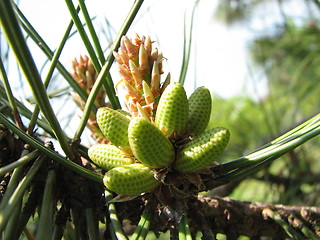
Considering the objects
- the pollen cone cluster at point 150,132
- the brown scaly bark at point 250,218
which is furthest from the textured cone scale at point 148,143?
the brown scaly bark at point 250,218

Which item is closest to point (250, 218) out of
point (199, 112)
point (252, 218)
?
point (252, 218)

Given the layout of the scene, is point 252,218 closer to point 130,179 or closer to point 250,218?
point 250,218

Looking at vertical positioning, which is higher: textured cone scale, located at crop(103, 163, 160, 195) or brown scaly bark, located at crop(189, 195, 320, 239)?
textured cone scale, located at crop(103, 163, 160, 195)

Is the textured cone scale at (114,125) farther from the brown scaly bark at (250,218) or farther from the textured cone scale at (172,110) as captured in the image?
the brown scaly bark at (250,218)

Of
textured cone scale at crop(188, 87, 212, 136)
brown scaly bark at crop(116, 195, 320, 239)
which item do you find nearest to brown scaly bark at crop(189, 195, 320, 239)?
brown scaly bark at crop(116, 195, 320, 239)

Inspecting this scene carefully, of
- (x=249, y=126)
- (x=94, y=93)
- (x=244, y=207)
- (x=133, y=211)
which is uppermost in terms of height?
(x=94, y=93)

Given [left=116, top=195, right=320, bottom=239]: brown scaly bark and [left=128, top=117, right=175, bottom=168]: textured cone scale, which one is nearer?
[left=128, top=117, right=175, bottom=168]: textured cone scale

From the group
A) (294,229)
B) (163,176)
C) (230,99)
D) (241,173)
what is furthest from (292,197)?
(230,99)

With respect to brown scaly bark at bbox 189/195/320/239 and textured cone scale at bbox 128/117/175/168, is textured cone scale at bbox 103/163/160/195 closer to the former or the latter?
textured cone scale at bbox 128/117/175/168

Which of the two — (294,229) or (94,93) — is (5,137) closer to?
(94,93)
